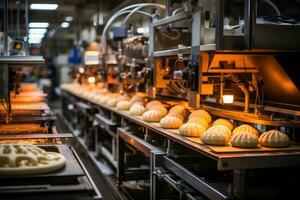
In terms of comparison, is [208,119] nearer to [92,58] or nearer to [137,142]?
[137,142]

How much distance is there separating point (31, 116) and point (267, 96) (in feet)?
7.66

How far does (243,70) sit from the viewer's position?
11.4 feet

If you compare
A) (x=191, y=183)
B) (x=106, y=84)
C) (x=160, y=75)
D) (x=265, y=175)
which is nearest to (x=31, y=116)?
(x=160, y=75)

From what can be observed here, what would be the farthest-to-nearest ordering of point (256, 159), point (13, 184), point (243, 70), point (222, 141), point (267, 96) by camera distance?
point (267, 96)
point (243, 70)
point (222, 141)
point (256, 159)
point (13, 184)

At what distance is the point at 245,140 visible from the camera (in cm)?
280

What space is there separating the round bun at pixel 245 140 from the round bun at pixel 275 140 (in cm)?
7

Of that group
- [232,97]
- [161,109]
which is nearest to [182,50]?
[232,97]

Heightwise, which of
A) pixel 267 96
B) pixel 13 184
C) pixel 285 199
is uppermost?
pixel 267 96

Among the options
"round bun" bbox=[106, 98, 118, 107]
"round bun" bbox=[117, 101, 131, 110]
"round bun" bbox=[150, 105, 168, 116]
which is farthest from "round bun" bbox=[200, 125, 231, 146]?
"round bun" bbox=[106, 98, 118, 107]

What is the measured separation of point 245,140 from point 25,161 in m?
1.36

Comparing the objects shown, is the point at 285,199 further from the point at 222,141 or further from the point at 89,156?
the point at 89,156

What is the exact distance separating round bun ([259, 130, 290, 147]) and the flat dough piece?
1.32 m

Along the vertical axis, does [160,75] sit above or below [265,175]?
above

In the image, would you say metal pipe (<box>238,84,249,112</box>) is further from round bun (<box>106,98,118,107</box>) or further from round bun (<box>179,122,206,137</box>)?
round bun (<box>106,98,118,107</box>)
